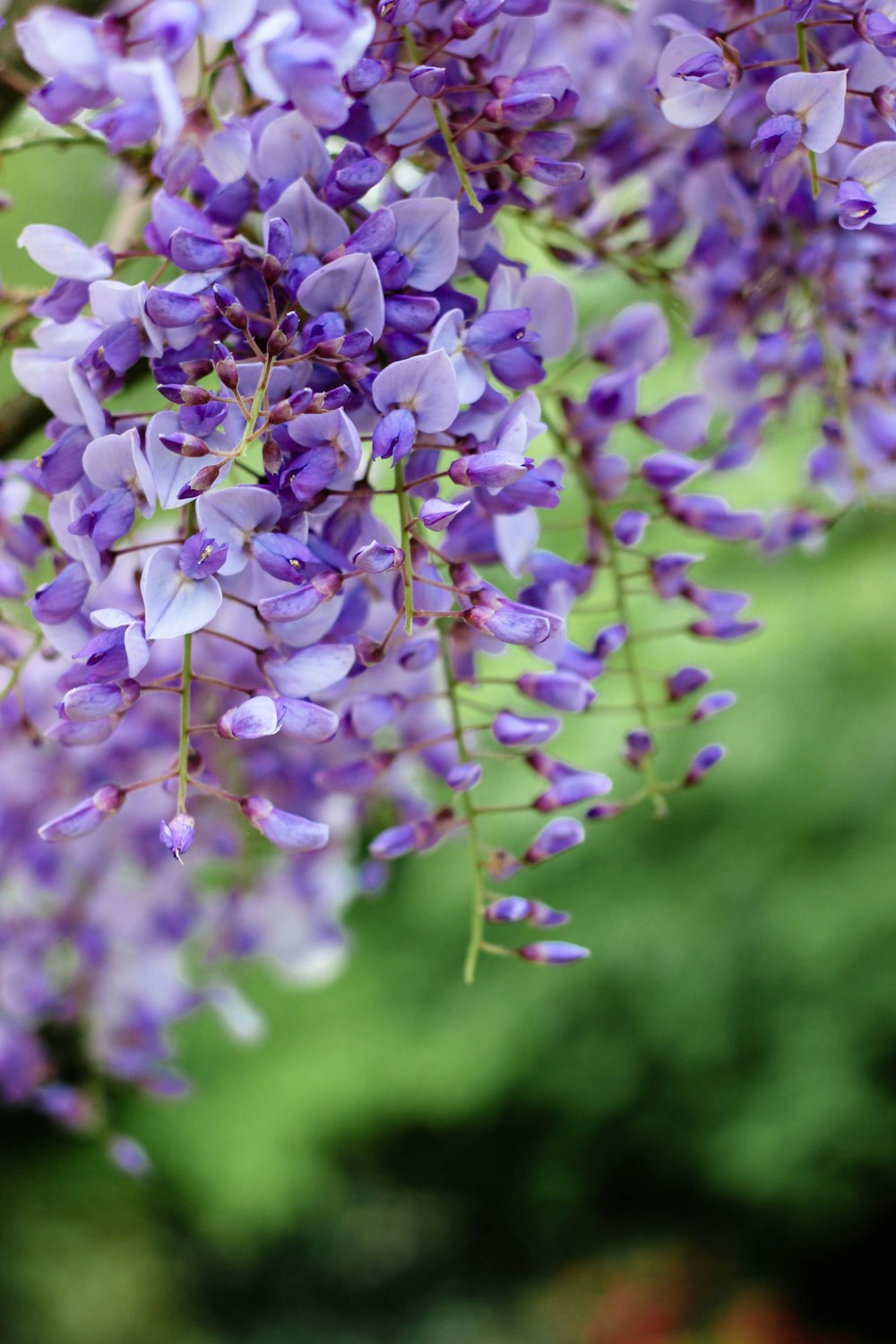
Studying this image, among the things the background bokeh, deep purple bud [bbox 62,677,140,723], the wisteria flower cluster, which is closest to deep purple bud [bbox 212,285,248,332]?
the wisteria flower cluster

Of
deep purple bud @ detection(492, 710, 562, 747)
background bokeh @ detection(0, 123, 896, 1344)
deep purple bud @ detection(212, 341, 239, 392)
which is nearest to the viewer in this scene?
deep purple bud @ detection(212, 341, 239, 392)

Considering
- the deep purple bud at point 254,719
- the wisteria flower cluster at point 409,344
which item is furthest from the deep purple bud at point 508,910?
the deep purple bud at point 254,719

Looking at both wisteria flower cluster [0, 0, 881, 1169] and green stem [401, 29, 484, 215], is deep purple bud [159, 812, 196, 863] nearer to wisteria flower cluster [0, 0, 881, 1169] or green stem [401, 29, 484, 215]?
wisteria flower cluster [0, 0, 881, 1169]

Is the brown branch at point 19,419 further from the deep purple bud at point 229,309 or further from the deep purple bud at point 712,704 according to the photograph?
the deep purple bud at point 712,704

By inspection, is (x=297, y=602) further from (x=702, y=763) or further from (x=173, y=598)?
(x=702, y=763)

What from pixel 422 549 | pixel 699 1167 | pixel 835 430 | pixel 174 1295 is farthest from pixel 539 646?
pixel 174 1295

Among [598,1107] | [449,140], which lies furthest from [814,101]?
[598,1107]

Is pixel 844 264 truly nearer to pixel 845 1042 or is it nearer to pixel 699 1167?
pixel 845 1042
